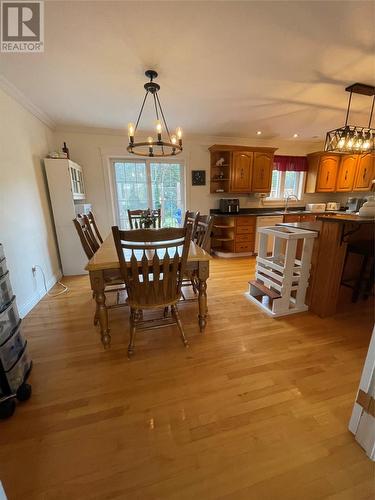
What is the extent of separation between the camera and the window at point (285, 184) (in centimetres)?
480

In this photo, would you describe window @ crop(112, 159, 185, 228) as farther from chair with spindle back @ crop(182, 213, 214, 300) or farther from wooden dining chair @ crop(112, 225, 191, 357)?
wooden dining chair @ crop(112, 225, 191, 357)

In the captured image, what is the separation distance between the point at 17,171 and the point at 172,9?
2.19 m

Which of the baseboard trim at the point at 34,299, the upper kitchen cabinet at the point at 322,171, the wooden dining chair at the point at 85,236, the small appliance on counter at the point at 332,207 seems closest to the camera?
the wooden dining chair at the point at 85,236

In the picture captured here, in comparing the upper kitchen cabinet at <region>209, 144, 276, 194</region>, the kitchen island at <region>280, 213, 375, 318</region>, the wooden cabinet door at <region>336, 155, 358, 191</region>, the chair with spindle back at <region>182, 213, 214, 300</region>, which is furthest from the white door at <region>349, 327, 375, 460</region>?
the wooden cabinet door at <region>336, 155, 358, 191</region>

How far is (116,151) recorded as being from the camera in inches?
147

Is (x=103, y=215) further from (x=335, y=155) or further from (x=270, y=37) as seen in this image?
(x=335, y=155)

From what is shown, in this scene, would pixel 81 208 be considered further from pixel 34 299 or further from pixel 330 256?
pixel 330 256

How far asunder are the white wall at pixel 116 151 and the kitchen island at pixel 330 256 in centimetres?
255

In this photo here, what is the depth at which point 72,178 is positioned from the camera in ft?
10.1

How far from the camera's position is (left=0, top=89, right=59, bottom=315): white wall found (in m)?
2.07

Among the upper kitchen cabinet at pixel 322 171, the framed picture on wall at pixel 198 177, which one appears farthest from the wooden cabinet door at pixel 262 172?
the upper kitchen cabinet at pixel 322 171

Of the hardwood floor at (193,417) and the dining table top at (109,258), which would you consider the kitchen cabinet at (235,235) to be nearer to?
the hardwood floor at (193,417)

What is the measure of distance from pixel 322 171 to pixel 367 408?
195 inches

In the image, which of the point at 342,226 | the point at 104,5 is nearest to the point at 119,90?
the point at 104,5
